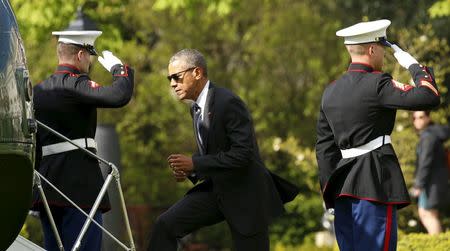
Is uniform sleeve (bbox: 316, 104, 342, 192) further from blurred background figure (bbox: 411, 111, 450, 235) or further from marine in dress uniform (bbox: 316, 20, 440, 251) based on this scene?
blurred background figure (bbox: 411, 111, 450, 235)

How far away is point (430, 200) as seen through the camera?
15.4 m

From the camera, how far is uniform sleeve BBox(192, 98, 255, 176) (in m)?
9.07

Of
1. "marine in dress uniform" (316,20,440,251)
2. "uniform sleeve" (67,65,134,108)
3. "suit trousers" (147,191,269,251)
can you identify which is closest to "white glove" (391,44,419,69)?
"marine in dress uniform" (316,20,440,251)

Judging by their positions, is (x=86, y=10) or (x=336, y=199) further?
(x=86, y=10)

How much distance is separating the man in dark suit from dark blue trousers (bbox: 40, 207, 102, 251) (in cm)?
44

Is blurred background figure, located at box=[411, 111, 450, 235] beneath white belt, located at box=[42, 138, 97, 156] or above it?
beneath

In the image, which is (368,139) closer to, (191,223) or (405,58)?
(405,58)

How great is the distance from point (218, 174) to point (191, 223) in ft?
1.14

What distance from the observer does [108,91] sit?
9.16 meters

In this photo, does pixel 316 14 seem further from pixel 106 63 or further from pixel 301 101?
Answer: pixel 106 63

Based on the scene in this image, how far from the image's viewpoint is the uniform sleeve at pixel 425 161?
15.2 m

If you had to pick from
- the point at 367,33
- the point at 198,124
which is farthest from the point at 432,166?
the point at 367,33

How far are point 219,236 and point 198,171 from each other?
541 inches

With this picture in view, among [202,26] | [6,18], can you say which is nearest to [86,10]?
[202,26]
